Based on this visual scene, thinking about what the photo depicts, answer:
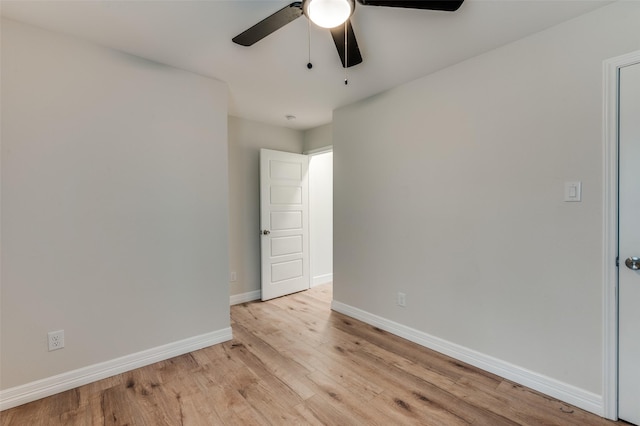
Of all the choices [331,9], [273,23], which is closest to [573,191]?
[331,9]

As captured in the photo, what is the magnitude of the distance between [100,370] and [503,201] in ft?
10.4

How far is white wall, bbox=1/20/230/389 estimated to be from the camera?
1.84 m

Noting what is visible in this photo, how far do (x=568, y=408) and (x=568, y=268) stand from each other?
0.86 metres

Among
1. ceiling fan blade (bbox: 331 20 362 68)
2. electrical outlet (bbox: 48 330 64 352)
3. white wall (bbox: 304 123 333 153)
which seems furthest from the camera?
white wall (bbox: 304 123 333 153)

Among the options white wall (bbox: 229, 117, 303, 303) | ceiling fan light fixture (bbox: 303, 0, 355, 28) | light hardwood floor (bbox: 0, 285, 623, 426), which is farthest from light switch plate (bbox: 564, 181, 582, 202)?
white wall (bbox: 229, 117, 303, 303)

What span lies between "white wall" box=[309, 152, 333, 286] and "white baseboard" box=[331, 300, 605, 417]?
1.62 metres

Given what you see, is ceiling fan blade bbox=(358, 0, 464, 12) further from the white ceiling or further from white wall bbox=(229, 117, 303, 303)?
white wall bbox=(229, 117, 303, 303)

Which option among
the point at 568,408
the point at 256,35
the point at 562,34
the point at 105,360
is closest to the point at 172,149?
the point at 256,35

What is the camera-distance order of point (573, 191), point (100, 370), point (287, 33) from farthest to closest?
point (100, 370) → point (287, 33) → point (573, 191)

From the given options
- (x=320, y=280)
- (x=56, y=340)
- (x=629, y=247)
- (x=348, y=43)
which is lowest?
(x=320, y=280)

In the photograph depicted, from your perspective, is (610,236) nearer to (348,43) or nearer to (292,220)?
(348,43)

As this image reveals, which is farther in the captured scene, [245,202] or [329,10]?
[245,202]

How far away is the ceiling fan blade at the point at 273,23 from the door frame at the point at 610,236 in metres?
1.81

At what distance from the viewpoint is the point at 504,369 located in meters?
2.10
